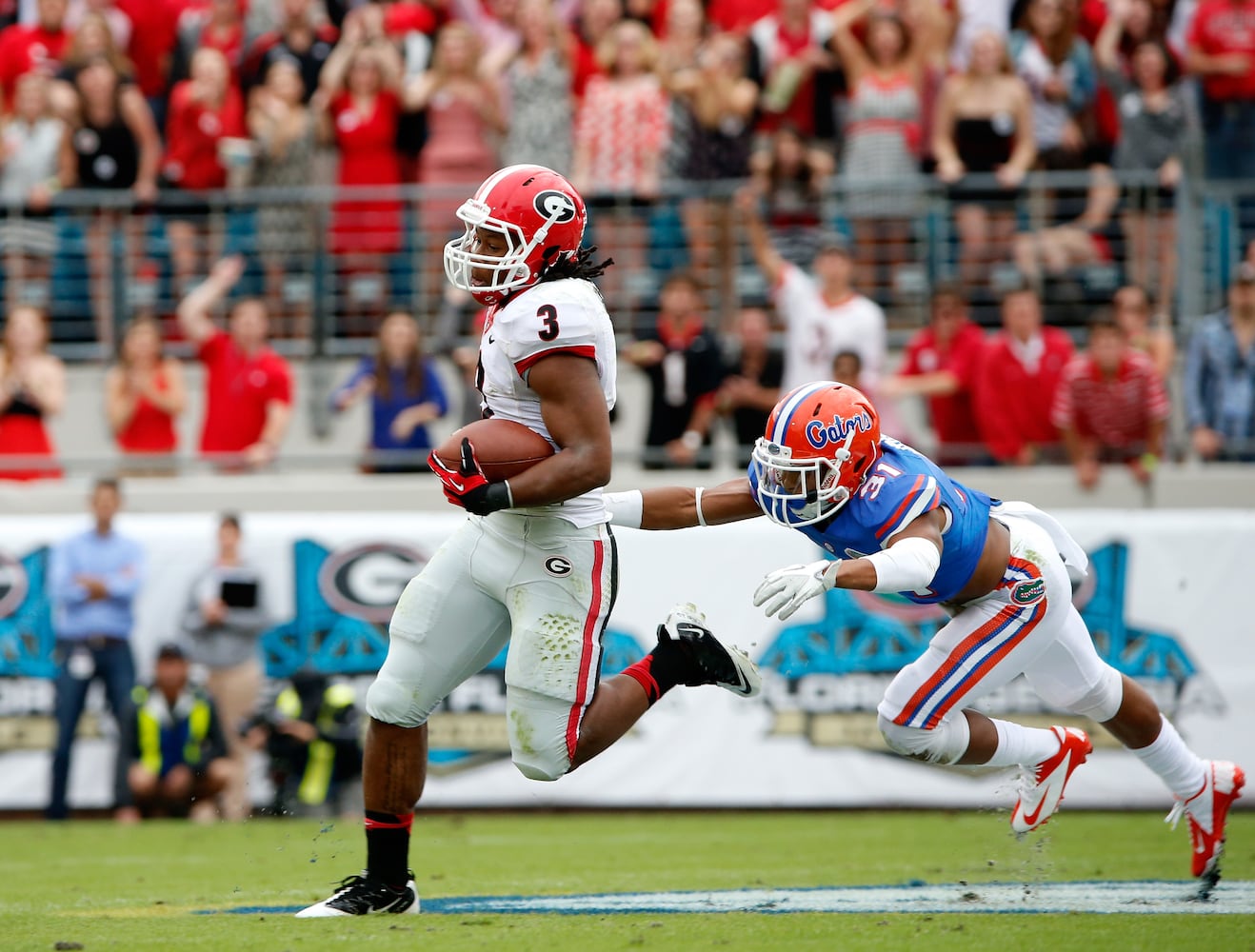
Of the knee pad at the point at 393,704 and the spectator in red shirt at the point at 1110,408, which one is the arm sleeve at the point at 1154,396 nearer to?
the spectator in red shirt at the point at 1110,408

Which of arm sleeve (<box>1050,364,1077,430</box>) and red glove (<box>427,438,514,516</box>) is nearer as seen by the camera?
red glove (<box>427,438,514,516</box>)

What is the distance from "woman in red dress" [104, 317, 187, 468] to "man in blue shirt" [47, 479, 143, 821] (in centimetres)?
106

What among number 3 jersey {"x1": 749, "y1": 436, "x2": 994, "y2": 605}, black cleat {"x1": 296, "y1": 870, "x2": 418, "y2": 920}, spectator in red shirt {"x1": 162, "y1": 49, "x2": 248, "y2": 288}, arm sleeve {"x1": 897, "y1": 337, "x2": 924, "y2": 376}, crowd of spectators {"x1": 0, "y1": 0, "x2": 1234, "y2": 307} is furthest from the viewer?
spectator in red shirt {"x1": 162, "y1": 49, "x2": 248, "y2": 288}

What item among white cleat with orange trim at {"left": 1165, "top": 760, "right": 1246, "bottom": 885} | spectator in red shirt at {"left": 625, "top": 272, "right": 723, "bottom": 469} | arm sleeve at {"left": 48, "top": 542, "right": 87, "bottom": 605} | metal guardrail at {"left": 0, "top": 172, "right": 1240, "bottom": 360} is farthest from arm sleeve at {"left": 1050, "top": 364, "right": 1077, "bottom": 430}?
arm sleeve at {"left": 48, "top": 542, "right": 87, "bottom": 605}

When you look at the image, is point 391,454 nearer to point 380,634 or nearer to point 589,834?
point 380,634

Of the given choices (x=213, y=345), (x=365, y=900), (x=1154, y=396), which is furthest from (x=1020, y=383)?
(x=365, y=900)

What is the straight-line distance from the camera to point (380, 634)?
10016 millimetres

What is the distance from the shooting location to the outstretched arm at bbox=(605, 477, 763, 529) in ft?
18.4

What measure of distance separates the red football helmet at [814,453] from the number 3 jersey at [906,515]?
5 cm

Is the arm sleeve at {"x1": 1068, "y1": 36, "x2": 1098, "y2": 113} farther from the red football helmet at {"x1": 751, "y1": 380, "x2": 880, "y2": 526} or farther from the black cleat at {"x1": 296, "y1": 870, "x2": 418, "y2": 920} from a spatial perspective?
the black cleat at {"x1": 296, "y1": 870, "x2": 418, "y2": 920}

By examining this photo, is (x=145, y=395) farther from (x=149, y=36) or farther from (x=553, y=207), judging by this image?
(x=553, y=207)

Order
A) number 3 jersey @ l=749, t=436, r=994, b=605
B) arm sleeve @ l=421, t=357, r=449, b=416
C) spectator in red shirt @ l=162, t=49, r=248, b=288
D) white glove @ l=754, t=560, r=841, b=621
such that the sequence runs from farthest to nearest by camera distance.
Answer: spectator in red shirt @ l=162, t=49, r=248, b=288, arm sleeve @ l=421, t=357, r=449, b=416, number 3 jersey @ l=749, t=436, r=994, b=605, white glove @ l=754, t=560, r=841, b=621

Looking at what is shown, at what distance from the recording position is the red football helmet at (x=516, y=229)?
5203mm

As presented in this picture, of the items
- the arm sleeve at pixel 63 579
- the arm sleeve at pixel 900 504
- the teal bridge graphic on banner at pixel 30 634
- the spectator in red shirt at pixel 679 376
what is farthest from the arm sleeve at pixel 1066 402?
the teal bridge graphic on banner at pixel 30 634
